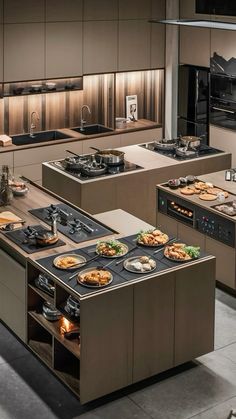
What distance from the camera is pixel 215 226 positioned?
7.96m

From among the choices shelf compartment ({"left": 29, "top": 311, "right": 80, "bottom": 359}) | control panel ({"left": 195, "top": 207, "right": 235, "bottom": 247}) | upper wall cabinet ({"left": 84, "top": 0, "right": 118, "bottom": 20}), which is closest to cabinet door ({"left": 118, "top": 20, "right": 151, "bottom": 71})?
upper wall cabinet ({"left": 84, "top": 0, "right": 118, "bottom": 20})

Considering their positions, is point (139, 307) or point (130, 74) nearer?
point (139, 307)

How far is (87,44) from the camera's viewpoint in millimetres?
11070

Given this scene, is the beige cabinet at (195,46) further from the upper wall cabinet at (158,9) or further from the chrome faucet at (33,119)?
the chrome faucet at (33,119)

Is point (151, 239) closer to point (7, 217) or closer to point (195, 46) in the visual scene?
point (7, 217)

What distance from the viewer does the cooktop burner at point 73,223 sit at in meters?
6.95

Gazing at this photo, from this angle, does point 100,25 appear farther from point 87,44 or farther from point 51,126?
point 51,126

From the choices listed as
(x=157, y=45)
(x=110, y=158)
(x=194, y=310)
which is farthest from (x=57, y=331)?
(x=157, y=45)

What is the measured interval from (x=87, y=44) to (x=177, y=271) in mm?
5764

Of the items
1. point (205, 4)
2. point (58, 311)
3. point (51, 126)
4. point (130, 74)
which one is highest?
point (205, 4)

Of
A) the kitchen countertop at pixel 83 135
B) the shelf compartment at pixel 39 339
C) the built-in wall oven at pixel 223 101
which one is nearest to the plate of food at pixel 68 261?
the shelf compartment at pixel 39 339

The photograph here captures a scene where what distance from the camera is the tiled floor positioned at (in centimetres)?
602

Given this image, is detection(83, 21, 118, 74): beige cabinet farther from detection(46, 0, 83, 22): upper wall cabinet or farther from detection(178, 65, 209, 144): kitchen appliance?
detection(178, 65, 209, 144): kitchen appliance

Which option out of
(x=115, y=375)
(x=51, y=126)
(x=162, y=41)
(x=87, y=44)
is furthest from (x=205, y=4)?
(x=115, y=375)
